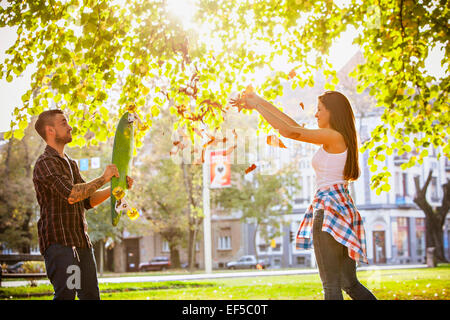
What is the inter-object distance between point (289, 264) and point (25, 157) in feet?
65.2

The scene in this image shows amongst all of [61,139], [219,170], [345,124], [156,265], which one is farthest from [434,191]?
[61,139]

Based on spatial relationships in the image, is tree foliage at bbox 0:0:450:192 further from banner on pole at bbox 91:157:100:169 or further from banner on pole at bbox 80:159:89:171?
banner on pole at bbox 91:157:100:169

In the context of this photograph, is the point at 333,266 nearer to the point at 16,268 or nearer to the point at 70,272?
the point at 70,272

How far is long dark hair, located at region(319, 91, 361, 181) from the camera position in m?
3.45

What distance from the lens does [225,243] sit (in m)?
36.4

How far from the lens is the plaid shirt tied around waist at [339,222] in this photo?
325cm

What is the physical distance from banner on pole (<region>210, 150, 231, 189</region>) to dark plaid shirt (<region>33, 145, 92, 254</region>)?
610 inches

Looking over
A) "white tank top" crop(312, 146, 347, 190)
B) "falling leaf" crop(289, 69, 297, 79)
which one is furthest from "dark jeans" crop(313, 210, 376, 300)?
"falling leaf" crop(289, 69, 297, 79)

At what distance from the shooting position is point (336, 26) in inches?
279

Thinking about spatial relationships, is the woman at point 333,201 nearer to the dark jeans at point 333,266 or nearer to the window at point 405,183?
the dark jeans at point 333,266
